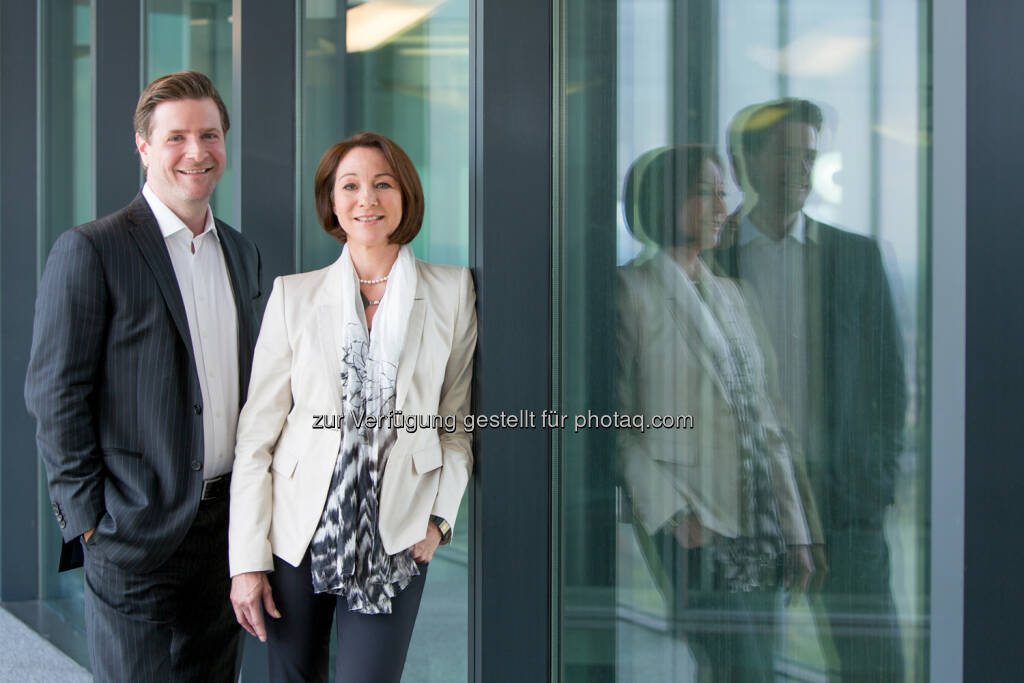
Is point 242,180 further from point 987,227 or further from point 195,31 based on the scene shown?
A: point 987,227

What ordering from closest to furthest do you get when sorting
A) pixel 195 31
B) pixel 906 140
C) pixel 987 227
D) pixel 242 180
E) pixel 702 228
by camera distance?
pixel 987 227, pixel 906 140, pixel 702 228, pixel 242 180, pixel 195 31

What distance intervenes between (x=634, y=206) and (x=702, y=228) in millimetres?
226

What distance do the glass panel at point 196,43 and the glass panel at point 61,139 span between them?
106 cm

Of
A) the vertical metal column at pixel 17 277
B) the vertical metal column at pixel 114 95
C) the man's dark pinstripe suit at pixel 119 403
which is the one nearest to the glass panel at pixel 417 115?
the man's dark pinstripe suit at pixel 119 403

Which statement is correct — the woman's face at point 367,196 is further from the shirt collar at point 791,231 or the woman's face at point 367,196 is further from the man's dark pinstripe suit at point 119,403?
the shirt collar at point 791,231

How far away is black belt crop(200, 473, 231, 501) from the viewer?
9.15 ft

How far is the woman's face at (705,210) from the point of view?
2375mm

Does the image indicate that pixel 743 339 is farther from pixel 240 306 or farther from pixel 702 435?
pixel 240 306

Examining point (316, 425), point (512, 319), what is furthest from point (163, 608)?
point (512, 319)

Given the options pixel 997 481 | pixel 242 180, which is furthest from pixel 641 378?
pixel 242 180

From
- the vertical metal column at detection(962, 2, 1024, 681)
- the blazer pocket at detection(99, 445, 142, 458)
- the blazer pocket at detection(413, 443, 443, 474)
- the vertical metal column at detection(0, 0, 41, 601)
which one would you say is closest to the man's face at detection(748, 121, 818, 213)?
the vertical metal column at detection(962, 2, 1024, 681)

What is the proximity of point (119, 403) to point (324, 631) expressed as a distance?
0.90 m

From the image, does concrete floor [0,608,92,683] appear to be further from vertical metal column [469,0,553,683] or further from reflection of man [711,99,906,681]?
reflection of man [711,99,906,681]

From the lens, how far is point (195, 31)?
442 cm
